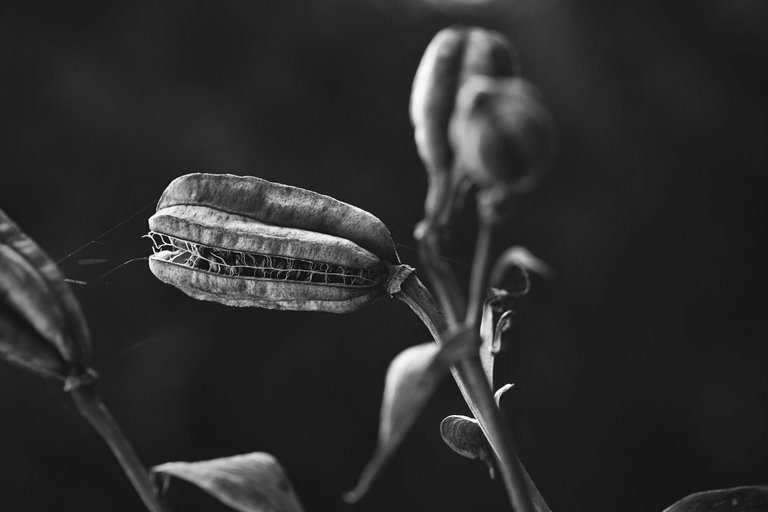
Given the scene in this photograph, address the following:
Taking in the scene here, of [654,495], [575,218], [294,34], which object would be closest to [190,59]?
[294,34]

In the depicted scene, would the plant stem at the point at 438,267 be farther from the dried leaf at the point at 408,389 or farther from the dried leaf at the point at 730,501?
the dried leaf at the point at 730,501

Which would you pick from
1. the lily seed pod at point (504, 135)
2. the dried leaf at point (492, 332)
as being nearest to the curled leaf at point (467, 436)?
the dried leaf at point (492, 332)

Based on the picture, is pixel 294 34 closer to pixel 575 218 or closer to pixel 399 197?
pixel 399 197

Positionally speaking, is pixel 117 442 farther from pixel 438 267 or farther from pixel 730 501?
pixel 730 501

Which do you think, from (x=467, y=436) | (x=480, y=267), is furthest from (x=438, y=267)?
(x=467, y=436)

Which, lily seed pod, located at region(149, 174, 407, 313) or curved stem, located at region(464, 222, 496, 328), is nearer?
curved stem, located at region(464, 222, 496, 328)

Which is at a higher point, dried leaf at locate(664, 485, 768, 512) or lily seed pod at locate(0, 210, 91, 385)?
lily seed pod at locate(0, 210, 91, 385)

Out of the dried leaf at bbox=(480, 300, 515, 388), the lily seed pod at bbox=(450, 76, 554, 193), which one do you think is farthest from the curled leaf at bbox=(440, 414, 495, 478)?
the lily seed pod at bbox=(450, 76, 554, 193)

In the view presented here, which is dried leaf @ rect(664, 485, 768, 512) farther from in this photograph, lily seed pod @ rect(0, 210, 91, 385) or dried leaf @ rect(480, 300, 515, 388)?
lily seed pod @ rect(0, 210, 91, 385)
